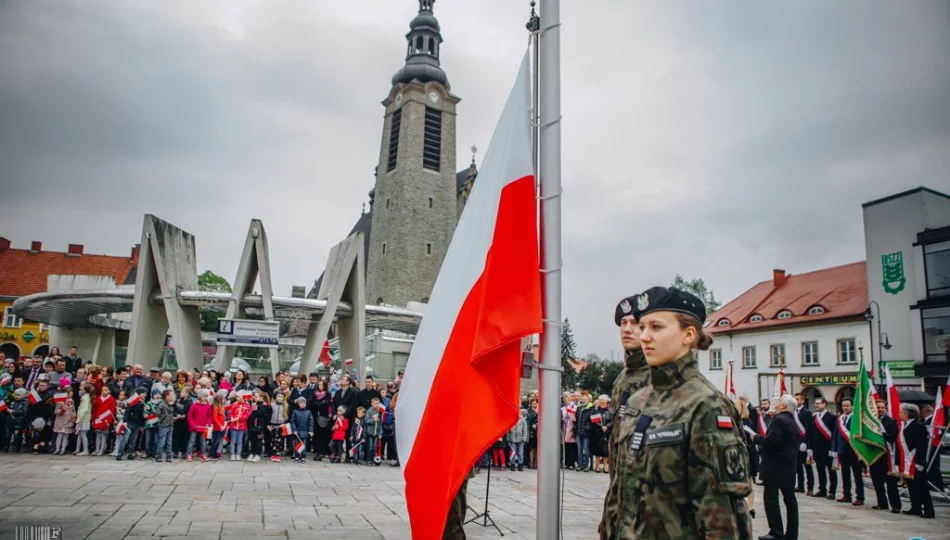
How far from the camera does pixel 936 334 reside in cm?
3055

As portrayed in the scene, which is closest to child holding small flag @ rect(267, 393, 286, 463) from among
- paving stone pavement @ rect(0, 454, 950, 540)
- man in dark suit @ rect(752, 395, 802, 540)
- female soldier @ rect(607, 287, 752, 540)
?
paving stone pavement @ rect(0, 454, 950, 540)

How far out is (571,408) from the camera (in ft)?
56.7

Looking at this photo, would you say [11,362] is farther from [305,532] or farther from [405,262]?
[405,262]

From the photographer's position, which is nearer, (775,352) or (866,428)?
(866,428)

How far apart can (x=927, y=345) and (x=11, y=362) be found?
36146mm

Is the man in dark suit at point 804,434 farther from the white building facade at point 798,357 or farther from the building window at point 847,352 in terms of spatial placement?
the building window at point 847,352

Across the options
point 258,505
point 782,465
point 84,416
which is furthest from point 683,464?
point 84,416

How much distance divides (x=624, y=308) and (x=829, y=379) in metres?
36.6

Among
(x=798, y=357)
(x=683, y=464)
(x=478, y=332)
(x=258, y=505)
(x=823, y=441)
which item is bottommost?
(x=258, y=505)

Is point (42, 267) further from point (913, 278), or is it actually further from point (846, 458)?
point (913, 278)

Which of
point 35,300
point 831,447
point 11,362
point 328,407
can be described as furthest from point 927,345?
point 35,300

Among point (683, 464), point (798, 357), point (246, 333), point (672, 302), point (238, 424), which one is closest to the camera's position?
point (683, 464)

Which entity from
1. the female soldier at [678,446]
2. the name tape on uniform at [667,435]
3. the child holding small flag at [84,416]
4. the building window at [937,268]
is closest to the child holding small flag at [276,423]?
the child holding small flag at [84,416]

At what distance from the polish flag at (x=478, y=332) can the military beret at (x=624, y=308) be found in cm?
130
